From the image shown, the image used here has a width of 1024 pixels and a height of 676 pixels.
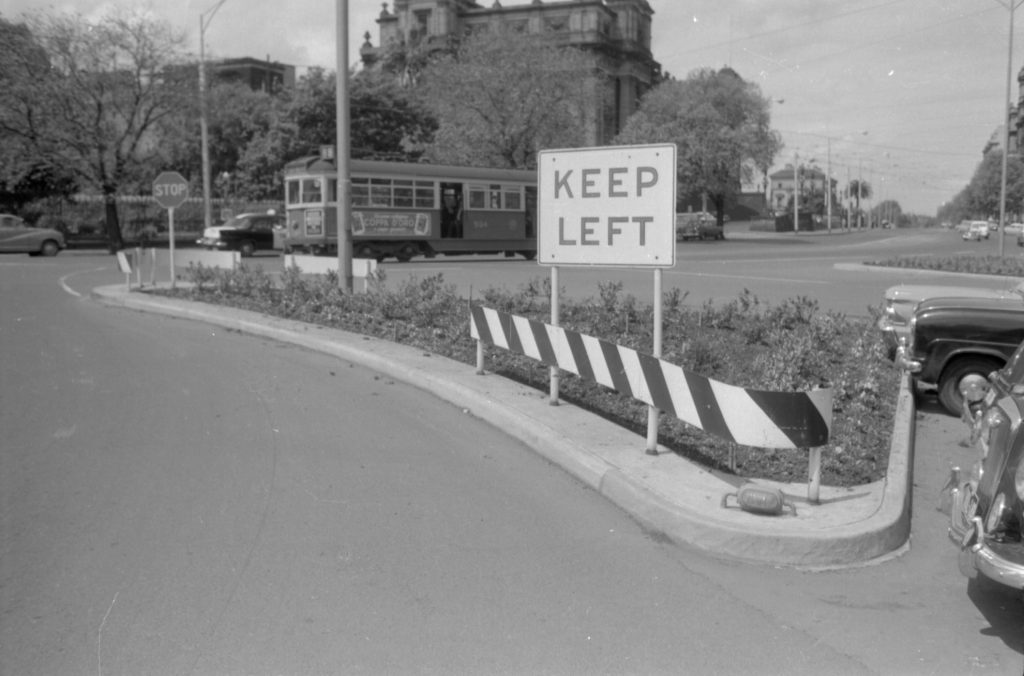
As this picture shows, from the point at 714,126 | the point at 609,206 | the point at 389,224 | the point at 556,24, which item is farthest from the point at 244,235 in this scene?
the point at 609,206

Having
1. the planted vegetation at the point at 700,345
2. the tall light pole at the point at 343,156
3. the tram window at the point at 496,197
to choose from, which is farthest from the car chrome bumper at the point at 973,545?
the tram window at the point at 496,197

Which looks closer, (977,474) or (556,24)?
(977,474)

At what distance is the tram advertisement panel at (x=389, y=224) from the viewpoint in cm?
3350

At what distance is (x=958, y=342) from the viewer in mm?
10086

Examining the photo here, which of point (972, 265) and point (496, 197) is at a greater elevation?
point (496, 197)

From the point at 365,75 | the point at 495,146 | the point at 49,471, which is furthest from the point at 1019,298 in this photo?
the point at 365,75

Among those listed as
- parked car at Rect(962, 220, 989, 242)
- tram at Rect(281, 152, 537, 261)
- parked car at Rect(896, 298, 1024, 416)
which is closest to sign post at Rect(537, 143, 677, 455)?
parked car at Rect(896, 298, 1024, 416)

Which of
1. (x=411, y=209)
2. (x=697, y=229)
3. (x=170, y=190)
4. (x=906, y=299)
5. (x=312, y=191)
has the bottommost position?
(x=906, y=299)

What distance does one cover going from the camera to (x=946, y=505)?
17.6 feet

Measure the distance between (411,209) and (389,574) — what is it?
2986cm

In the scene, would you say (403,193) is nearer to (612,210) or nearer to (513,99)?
(513,99)

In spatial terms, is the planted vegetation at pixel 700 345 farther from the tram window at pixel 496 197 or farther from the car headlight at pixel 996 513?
the tram window at pixel 496 197

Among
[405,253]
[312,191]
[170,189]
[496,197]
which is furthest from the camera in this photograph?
[496,197]

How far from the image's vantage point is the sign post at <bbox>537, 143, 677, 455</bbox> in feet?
25.4
